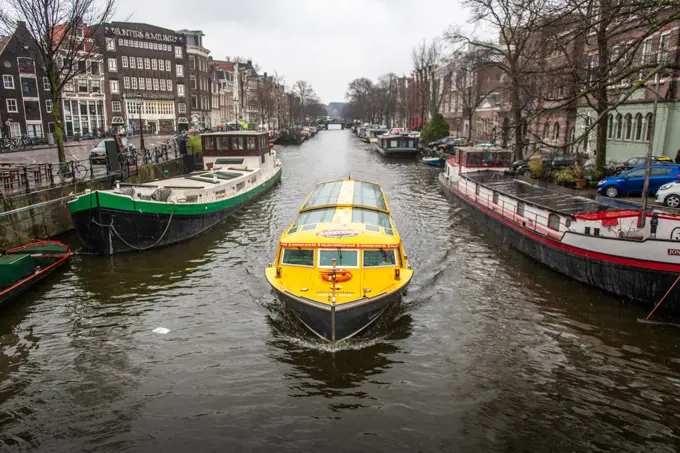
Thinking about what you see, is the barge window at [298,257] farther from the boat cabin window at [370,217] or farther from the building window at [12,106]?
the building window at [12,106]

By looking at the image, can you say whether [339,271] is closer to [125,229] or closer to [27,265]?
[27,265]

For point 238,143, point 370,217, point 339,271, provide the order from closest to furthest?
1. point 339,271
2. point 370,217
3. point 238,143

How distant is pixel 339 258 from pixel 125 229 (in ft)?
35.9

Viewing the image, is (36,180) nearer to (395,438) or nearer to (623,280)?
(395,438)

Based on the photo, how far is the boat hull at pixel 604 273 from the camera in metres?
13.2

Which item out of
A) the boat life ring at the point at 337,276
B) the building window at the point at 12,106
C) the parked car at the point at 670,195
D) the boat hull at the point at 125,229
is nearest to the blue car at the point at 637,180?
the parked car at the point at 670,195

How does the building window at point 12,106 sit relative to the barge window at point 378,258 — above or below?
above

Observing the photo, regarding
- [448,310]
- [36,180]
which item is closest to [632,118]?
[448,310]

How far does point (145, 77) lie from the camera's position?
256 feet

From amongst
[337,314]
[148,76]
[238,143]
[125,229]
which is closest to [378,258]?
[337,314]

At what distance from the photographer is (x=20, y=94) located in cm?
5406

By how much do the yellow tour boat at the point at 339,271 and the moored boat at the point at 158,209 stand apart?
7.97m

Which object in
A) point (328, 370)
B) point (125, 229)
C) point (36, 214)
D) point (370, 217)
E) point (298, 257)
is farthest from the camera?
point (36, 214)

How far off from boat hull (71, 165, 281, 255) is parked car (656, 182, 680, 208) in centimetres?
2051
